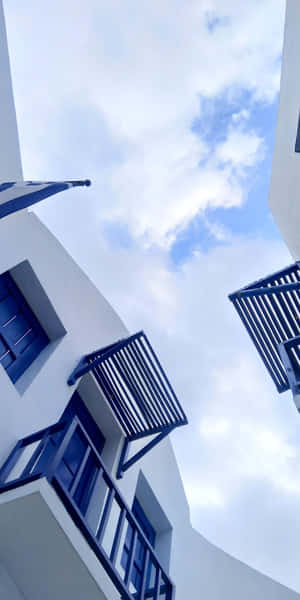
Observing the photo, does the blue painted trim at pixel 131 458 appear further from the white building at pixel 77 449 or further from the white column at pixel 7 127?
the white column at pixel 7 127

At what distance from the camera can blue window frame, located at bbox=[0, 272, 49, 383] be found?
5.18m

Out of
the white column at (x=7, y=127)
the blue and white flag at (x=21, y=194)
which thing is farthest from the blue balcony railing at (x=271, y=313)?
the white column at (x=7, y=127)

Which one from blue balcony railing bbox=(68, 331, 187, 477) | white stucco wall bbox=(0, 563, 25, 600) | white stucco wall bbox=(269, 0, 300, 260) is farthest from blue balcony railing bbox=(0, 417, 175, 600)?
white stucco wall bbox=(269, 0, 300, 260)

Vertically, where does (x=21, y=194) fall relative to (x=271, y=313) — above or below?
above

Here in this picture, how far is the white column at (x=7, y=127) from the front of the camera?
18.6 ft

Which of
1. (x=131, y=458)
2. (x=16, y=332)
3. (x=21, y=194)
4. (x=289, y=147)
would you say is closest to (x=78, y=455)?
(x=131, y=458)

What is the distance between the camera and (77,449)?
18.9 ft

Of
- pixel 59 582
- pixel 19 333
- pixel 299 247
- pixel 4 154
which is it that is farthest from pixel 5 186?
pixel 299 247

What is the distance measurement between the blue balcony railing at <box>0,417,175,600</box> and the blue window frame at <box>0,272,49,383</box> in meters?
1.21

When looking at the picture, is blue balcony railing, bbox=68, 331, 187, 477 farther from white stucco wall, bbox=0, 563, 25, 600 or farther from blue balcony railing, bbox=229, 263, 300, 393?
white stucco wall, bbox=0, 563, 25, 600

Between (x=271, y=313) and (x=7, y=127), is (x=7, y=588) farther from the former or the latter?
(x=7, y=127)

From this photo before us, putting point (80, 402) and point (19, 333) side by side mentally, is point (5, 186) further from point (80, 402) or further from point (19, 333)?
point (80, 402)

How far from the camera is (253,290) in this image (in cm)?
630

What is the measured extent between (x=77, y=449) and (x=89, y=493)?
1.51 m
